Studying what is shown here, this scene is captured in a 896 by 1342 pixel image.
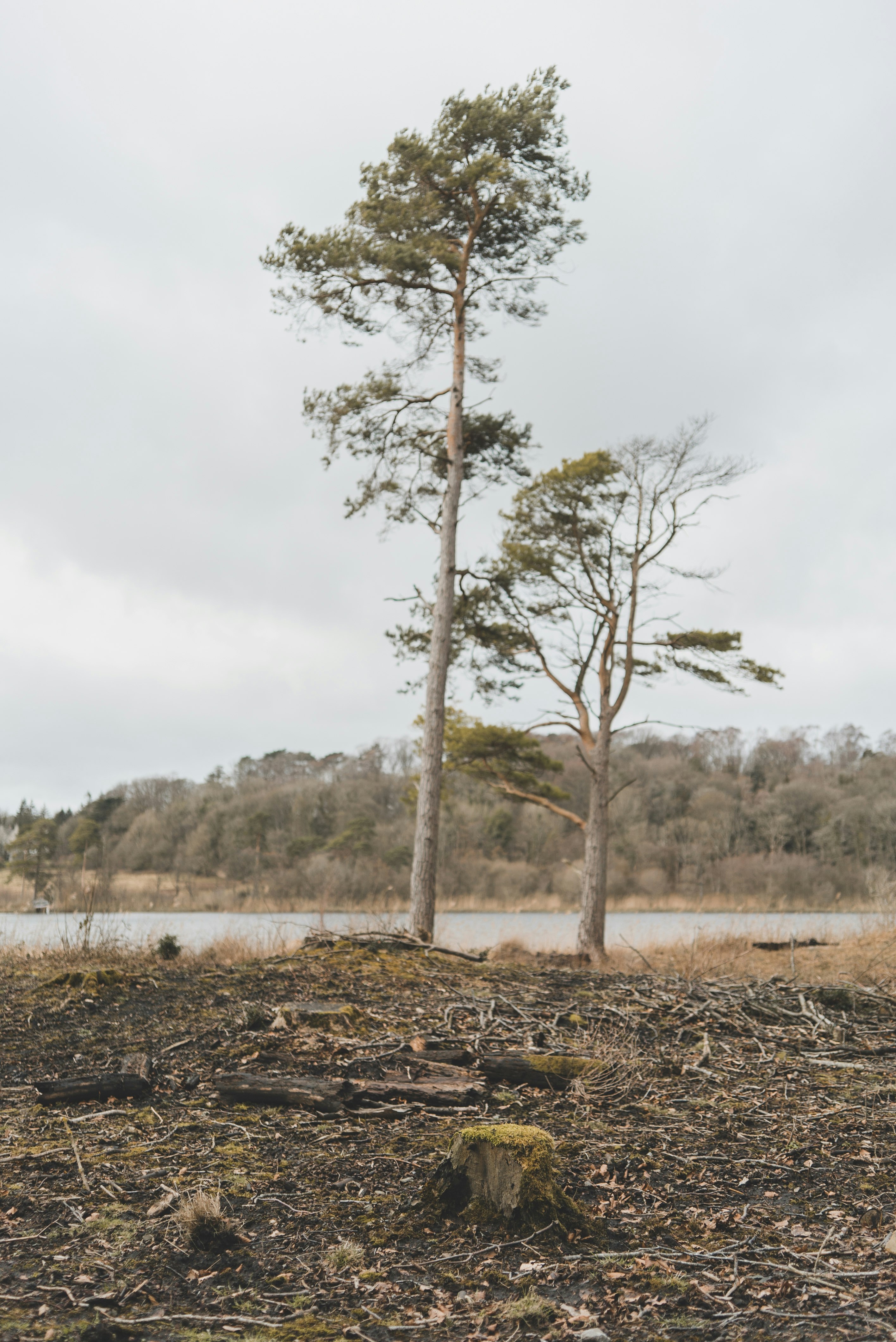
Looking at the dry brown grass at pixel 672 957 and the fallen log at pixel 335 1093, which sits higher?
the fallen log at pixel 335 1093

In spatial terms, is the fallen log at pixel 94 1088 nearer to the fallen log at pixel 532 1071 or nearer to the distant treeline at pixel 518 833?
the fallen log at pixel 532 1071

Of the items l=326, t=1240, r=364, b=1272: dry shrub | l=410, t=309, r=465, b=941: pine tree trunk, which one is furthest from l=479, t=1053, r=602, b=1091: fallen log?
l=410, t=309, r=465, b=941: pine tree trunk

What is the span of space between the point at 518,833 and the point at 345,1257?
43.9 meters

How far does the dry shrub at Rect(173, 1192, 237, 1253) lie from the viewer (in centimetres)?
260

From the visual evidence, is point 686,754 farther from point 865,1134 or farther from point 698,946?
point 865,1134

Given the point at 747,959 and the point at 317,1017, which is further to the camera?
the point at 747,959

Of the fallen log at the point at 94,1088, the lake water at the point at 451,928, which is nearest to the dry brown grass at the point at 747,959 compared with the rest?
the lake water at the point at 451,928

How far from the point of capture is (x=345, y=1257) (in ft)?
8.34

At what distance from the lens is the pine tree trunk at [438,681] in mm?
10625

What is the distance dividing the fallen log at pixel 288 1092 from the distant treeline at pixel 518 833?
2487 cm

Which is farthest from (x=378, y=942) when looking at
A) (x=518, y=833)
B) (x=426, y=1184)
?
(x=518, y=833)

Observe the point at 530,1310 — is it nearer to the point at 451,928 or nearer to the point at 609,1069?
the point at 609,1069

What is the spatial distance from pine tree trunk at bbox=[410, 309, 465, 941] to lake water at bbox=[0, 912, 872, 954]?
510 mm

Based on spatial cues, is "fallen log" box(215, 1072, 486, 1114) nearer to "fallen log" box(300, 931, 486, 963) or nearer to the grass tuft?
the grass tuft
